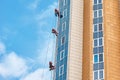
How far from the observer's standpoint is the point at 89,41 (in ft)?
193

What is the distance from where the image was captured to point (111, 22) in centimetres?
5962

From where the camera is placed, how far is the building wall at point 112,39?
179 feet

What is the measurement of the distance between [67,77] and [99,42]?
855 cm

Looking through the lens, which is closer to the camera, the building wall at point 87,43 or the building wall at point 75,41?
the building wall at point 87,43

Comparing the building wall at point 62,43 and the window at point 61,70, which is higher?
the building wall at point 62,43

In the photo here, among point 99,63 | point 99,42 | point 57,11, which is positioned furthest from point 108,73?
point 57,11

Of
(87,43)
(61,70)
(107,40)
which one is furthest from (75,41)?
(107,40)

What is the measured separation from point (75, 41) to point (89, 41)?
342cm

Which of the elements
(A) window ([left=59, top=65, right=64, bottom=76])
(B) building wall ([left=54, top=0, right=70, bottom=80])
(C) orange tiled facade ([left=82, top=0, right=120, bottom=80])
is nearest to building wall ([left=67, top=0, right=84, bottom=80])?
(B) building wall ([left=54, top=0, right=70, bottom=80])

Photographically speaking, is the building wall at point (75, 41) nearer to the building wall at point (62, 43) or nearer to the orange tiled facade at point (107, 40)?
the building wall at point (62, 43)

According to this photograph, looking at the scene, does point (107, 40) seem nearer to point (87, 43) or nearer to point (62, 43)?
point (87, 43)

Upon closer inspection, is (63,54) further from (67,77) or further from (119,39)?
(119,39)

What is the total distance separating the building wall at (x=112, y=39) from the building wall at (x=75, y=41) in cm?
586

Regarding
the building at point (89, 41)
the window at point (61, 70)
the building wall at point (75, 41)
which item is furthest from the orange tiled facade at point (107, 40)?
the window at point (61, 70)
